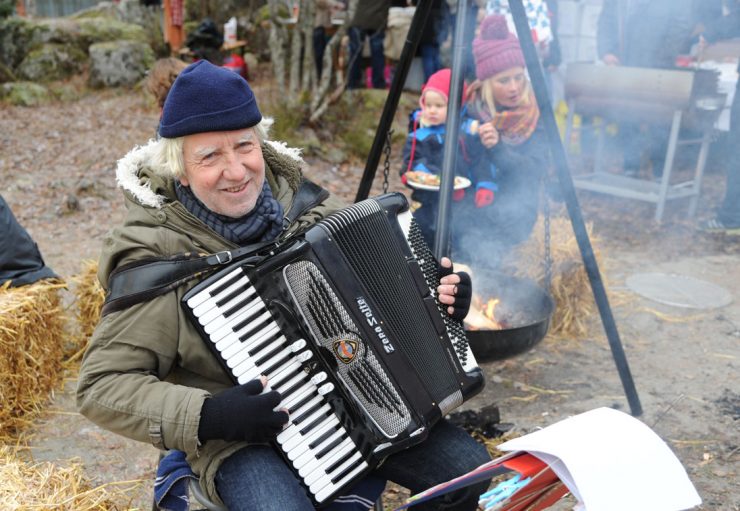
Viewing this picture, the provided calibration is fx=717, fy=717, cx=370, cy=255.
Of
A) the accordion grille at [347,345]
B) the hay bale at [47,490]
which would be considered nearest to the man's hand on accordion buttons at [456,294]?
the accordion grille at [347,345]

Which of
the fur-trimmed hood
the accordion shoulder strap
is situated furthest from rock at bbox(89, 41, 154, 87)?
the accordion shoulder strap

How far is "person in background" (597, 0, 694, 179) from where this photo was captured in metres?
6.85

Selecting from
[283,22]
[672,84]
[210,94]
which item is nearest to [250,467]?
[210,94]

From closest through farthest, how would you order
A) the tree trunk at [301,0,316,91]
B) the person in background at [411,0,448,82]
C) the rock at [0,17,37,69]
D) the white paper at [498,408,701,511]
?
the white paper at [498,408,701,511] → the tree trunk at [301,0,316,91] → the person in background at [411,0,448,82] → the rock at [0,17,37,69]

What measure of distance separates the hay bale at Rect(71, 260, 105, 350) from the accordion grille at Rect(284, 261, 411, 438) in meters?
2.44

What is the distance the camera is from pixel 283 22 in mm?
7922

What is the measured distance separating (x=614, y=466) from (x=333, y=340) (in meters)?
0.79

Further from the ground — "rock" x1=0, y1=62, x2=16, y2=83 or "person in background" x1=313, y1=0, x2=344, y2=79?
"person in background" x1=313, y1=0, x2=344, y2=79

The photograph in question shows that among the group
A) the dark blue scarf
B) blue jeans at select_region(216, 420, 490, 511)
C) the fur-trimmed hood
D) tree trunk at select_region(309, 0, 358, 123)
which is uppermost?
the fur-trimmed hood

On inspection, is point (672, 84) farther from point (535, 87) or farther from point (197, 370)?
point (197, 370)

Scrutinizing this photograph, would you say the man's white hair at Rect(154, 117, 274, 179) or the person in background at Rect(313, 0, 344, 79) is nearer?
the man's white hair at Rect(154, 117, 274, 179)

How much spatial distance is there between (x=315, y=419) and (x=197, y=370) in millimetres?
358

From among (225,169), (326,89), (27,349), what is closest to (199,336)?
(225,169)

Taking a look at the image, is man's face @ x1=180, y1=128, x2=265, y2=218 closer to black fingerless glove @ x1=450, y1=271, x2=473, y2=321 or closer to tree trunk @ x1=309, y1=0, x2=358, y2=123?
black fingerless glove @ x1=450, y1=271, x2=473, y2=321
